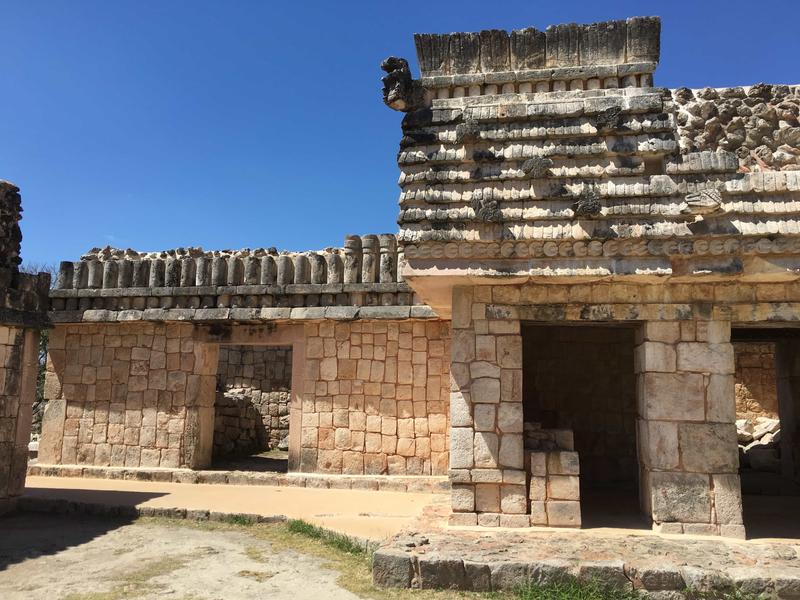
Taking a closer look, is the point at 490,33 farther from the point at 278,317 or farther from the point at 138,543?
the point at 138,543

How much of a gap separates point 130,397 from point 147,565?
5.41m

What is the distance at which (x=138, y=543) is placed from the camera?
6.45 metres

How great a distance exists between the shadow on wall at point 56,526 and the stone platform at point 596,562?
3607 millimetres

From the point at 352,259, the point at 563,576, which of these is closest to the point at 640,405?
the point at 563,576

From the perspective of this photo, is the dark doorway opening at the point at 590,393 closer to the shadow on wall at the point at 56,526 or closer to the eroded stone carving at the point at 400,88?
the eroded stone carving at the point at 400,88

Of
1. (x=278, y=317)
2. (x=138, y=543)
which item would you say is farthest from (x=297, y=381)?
(x=138, y=543)

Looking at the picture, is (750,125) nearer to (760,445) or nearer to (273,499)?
(273,499)

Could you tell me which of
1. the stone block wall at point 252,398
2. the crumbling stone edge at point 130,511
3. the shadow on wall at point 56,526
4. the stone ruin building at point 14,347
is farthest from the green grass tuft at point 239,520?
the stone block wall at point 252,398

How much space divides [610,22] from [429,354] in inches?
207

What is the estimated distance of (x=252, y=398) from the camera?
579 inches

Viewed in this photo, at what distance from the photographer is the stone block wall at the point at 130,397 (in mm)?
10266

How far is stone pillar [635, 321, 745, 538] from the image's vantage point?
5.68 metres

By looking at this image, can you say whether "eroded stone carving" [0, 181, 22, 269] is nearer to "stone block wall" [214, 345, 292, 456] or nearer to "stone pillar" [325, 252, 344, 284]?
"stone pillar" [325, 252, 344, 284]

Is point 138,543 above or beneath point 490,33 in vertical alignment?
beneath
